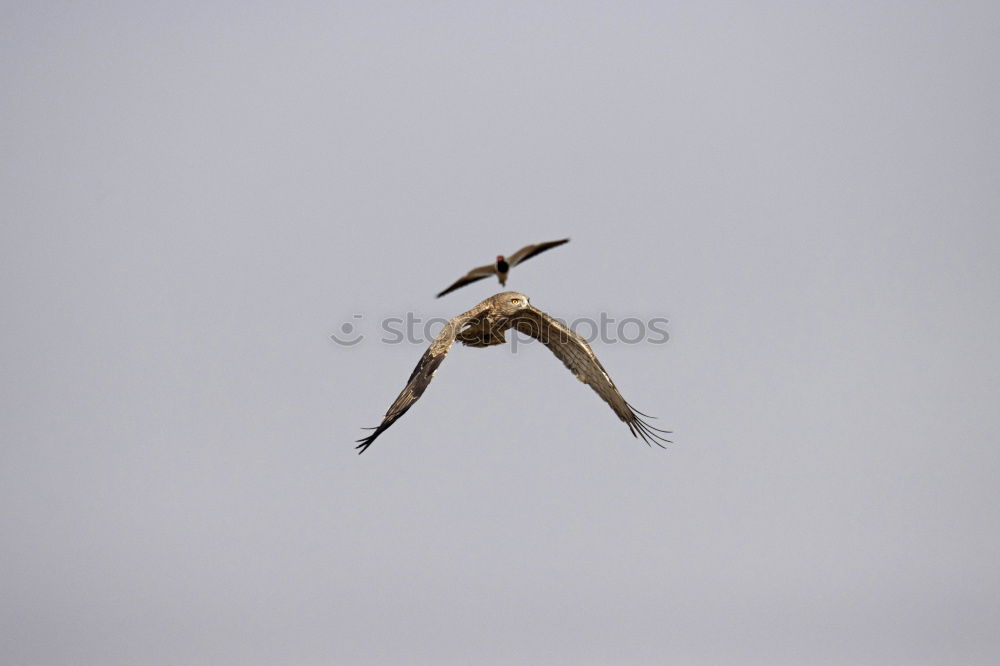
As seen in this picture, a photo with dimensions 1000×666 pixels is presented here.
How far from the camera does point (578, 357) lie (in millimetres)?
24266

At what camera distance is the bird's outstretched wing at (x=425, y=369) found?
70.0 ft

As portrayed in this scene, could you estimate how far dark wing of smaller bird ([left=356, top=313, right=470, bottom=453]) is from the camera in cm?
2133

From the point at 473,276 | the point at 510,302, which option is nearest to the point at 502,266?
the point at 473,276

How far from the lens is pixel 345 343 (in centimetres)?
2438

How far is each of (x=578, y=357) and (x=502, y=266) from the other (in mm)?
5059

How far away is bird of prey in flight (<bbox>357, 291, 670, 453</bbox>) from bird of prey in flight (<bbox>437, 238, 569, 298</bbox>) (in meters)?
2.56

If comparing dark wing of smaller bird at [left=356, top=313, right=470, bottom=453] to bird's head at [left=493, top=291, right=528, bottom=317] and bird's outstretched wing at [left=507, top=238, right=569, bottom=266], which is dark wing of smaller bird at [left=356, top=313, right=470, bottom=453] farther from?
bird's outstretched wing at [left=507, top=238, right=569, bottom=266]

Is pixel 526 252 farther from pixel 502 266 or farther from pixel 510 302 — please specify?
pixel 510 302

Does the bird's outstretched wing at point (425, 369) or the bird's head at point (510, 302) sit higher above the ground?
the bird's head at point (510, 302)

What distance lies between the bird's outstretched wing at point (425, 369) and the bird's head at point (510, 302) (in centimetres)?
37

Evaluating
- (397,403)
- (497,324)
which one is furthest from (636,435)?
(397,403)

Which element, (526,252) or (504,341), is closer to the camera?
(526,252)

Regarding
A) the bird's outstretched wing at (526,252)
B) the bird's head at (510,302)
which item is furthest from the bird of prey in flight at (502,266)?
the bird's head at (510,302)

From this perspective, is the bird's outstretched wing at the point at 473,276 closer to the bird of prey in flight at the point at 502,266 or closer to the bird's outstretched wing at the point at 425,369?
the bird of prey in flight at the point at 502,266
